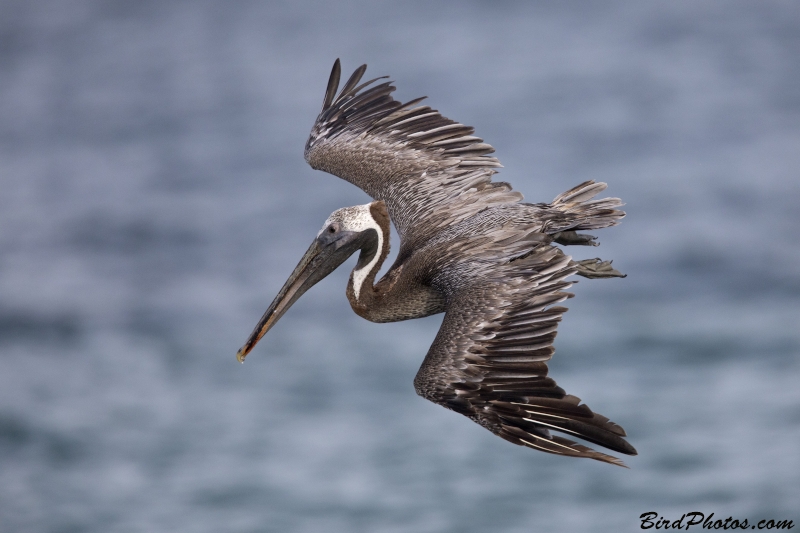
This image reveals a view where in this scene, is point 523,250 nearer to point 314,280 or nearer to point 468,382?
point 468,382

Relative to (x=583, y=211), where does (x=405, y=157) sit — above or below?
above

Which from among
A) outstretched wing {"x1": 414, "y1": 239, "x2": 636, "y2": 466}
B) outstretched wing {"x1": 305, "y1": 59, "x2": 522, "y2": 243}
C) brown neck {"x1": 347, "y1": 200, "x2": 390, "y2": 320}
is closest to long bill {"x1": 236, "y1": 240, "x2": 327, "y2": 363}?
brown neck {"x1": 347, "y1": 200, "x2": 390, "y2": 320}

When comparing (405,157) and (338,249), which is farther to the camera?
(405,157)

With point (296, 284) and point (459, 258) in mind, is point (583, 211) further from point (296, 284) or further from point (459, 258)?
point (296, 284)

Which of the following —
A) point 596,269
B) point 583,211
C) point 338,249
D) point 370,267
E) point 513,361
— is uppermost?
point 583,211

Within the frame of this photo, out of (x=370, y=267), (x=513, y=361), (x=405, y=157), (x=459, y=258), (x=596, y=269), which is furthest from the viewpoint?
(x=405, y=157)

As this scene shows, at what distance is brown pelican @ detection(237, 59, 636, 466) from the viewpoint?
10094mm

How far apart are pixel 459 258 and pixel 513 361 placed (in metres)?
1.65

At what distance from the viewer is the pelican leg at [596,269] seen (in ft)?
41.3

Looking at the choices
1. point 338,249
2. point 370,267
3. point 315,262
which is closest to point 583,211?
point 370,267

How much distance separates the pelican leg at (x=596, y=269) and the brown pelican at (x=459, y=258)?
0.01 metres

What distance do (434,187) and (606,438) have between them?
4.60 metres

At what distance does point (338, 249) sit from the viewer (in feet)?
41.7

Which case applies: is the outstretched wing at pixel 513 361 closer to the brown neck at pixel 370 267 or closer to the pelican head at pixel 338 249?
the brown neck at pixel 370 267
